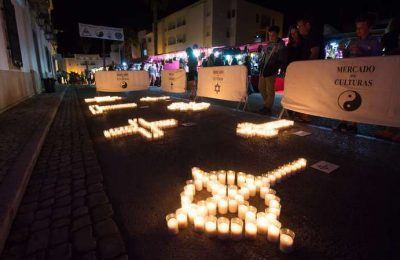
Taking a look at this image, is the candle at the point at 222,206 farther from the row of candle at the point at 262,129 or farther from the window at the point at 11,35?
the window at the point at 11,35

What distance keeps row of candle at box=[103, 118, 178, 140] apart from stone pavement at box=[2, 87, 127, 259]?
1.51 metres

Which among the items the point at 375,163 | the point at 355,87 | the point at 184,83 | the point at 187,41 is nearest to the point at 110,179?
the point at 375,163

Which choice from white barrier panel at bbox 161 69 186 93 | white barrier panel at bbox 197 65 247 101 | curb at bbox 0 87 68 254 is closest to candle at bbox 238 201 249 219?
curb at bbox 0 87 68 254

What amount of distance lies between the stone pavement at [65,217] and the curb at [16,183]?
0.06 meters

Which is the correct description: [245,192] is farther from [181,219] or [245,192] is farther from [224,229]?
[181,219]

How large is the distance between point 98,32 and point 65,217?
1930 centimetres

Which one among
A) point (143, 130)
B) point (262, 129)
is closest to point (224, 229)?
point (262, 129)

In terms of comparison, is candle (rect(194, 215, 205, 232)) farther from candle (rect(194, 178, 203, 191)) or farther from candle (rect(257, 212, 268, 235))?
candle (rect(194, 178, 203, 191))

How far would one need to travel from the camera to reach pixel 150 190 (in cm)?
286

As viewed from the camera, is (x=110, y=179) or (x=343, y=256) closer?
(x=343, y=256)

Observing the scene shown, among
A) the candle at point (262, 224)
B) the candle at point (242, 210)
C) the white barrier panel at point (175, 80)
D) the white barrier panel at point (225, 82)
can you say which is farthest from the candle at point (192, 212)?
the white barrier panel at point (175, 80)

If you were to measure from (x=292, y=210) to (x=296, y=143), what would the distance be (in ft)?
7.91

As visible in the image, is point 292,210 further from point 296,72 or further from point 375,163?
point 296,72

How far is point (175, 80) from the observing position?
12.9 meters
